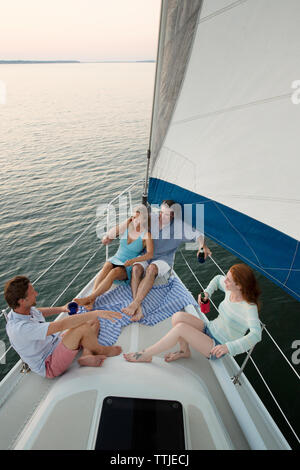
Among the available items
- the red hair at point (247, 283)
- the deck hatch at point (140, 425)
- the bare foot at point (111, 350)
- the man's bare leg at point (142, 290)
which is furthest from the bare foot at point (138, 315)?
the red hair at point (247, 283)

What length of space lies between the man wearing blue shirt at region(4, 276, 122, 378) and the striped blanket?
0.41 meters

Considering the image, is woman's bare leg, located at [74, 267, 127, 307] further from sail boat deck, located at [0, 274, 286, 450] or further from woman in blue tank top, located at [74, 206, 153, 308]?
sail boat deck, located at [0, 274, 286, 450]

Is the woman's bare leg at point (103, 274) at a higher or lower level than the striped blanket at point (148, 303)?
higher

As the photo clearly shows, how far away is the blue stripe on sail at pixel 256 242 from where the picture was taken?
2088mm

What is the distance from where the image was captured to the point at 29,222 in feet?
28.9

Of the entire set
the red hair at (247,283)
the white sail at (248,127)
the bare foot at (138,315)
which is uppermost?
the white sail at (248,127)

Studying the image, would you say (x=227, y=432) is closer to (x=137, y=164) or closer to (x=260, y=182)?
(x=260, y=182)

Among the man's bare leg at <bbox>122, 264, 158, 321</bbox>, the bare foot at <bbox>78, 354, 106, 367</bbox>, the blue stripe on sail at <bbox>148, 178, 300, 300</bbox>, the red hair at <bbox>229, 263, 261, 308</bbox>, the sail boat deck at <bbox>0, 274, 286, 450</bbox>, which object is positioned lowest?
the sail boat deck at <bbox>0, 274, 286, 450</bbox>

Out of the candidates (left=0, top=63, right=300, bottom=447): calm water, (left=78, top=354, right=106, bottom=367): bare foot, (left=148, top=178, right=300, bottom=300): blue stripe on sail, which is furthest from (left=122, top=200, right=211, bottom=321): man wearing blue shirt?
(left=0, top=63, right=300, bottom=447): calm water

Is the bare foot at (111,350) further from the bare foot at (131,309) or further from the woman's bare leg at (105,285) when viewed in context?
the woman's bare leg at (105,285)

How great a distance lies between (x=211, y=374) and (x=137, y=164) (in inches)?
486

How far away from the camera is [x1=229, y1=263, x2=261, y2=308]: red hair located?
2.36 metres

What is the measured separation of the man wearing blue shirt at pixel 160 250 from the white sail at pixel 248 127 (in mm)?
709
